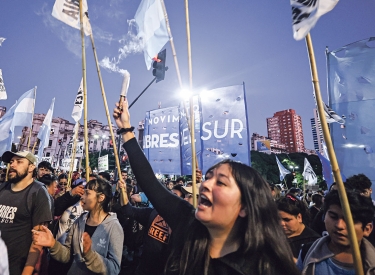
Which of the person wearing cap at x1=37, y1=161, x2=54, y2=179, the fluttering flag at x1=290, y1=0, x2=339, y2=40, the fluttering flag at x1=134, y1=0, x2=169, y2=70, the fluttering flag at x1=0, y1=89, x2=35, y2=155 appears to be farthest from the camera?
the person wearing cap at x1=37, y1=161, x2=54, y2=179

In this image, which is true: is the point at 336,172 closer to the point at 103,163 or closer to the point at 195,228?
the point at 195,228

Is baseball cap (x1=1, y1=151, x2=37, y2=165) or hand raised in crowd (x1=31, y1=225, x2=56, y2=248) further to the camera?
baseball cap (x1=1, y1=151, x2=37, y2=165)

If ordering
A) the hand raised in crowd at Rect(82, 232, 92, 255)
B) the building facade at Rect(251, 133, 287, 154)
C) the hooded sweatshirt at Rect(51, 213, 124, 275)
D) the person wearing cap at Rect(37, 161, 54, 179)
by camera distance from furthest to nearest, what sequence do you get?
1. the building facade at Rect(251, 133, 287, 154)
2. the person wearing cap at Rect(37, 161, 54, 179)
3. the hooded sweatshirt at Rect(51, 213, 124, 275)
4. the hand raised in crowd at Rect(82, 232, 92, 255)

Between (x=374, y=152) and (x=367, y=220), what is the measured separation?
298cm

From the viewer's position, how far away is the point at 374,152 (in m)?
4.32

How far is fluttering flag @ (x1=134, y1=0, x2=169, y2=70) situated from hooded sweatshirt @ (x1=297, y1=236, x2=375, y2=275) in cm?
406

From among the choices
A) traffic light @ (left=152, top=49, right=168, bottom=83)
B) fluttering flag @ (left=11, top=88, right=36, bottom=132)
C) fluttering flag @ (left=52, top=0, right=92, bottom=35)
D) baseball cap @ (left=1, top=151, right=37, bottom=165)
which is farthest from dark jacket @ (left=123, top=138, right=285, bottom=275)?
fluttering flag @ (left=11, top=88, right=36, bottom=132)

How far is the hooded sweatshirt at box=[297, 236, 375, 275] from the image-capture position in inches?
69.8

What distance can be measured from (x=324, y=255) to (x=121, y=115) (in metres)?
2.25

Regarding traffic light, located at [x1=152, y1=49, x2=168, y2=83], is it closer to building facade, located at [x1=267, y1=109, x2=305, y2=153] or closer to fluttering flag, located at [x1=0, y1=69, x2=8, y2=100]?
fluttering flag, located at [x1=0, y1=69, x2=8, y2=100]

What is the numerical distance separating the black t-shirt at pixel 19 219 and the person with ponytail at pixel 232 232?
7.26 ft

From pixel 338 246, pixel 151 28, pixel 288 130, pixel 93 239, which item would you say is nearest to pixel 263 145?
pixel 151 28

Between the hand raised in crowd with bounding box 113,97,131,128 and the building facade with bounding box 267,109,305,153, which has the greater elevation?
the building facade with bounding box 267,109,305,153

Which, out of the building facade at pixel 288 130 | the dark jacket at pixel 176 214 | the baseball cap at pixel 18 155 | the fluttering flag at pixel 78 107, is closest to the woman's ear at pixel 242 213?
the dark jacket at pixel 176 214
